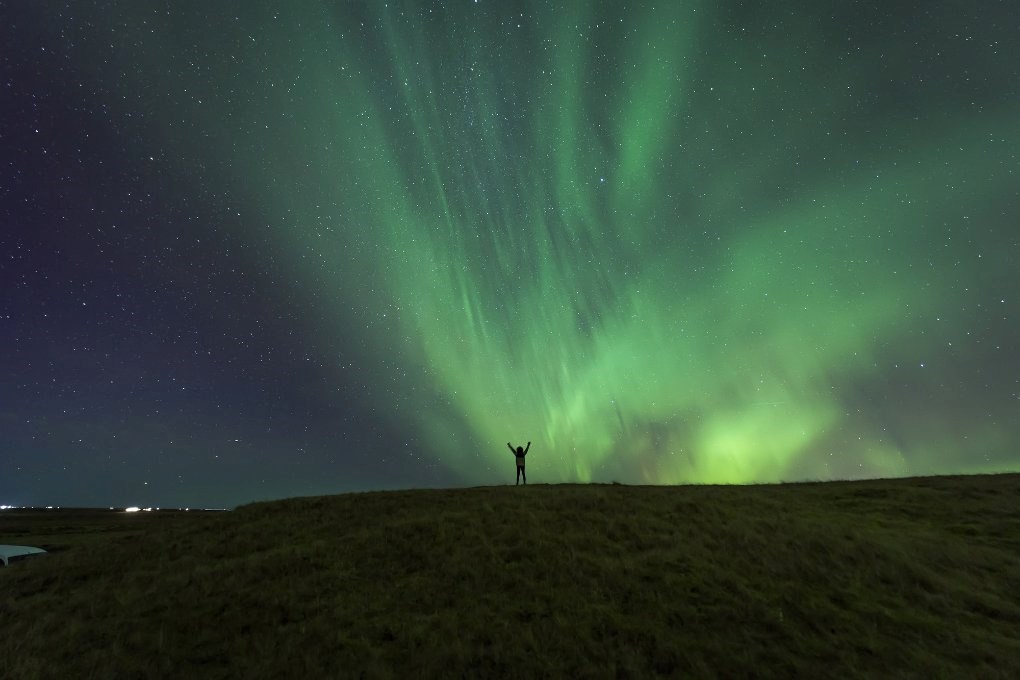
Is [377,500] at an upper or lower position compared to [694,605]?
upper

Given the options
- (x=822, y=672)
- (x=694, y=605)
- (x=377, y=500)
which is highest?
(x=377, y=500)

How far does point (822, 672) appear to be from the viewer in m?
9.95

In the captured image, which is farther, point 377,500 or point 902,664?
point 377,500

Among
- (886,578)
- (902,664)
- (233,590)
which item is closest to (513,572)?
(233,590)

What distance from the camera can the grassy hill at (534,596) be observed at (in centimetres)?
1037

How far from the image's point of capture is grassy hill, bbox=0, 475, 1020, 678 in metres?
10.4

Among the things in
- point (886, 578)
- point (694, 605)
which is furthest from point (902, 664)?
point (886, 578)

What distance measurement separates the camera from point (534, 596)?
1301cm

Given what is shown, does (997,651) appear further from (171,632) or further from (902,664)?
(171,632)

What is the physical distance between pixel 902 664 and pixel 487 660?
8072mm

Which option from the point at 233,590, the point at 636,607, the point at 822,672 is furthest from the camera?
the point at 233,590

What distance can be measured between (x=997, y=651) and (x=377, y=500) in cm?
2078

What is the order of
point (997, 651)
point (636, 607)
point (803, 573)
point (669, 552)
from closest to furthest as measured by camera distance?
point (997, 651)
point (636, 607)
point (803, 573)
point (669, 552)

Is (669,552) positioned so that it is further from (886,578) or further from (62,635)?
(62,635)
